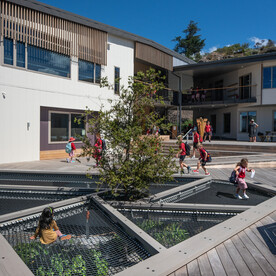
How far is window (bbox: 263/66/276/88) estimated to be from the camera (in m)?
18.4

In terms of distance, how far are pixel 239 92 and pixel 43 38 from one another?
51.5ft

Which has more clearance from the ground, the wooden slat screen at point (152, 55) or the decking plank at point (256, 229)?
the wooden slat screen at point (152, 55)

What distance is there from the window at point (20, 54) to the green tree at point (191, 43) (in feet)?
156

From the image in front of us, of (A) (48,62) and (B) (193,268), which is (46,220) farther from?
(A) (48,62)

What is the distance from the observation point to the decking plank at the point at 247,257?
8.36 ft

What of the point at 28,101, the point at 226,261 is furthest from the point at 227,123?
the point at 226,261

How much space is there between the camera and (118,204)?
4355mm

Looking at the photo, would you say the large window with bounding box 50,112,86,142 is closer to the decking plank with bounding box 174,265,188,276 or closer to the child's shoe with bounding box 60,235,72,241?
the child's shoe with bounding box 60,235,72,241

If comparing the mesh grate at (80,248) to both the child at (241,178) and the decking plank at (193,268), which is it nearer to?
the decking plank at (193,268)

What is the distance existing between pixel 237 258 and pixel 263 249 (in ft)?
1.50

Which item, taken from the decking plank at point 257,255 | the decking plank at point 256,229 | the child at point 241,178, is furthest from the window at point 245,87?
the decking plank at point 257,255

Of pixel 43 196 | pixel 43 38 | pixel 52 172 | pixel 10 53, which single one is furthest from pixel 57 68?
pixel 43 196

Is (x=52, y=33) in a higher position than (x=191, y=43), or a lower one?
lower

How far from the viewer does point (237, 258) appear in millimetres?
2789
